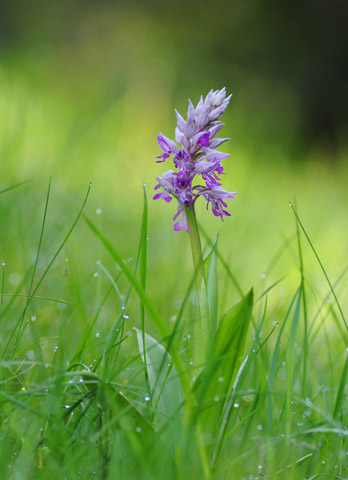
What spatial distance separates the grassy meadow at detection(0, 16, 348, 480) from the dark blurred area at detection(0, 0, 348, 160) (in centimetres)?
21

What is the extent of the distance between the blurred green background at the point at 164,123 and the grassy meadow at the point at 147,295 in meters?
0.02

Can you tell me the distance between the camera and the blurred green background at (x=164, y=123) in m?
2.78

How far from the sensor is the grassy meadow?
0.92 meters

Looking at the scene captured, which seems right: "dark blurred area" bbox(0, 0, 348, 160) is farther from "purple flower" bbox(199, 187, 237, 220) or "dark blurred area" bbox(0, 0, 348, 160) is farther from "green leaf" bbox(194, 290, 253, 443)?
"green leaf" bbox(194, 290, 253, 443)

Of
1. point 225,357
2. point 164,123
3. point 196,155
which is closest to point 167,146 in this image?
point 196,155

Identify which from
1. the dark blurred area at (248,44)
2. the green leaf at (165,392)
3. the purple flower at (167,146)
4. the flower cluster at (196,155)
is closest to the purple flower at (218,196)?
the flower cluster at (196,155)

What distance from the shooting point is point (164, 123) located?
5227mm

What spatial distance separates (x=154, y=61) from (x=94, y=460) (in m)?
6.33

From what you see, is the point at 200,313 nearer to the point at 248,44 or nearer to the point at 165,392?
the point at 165,392

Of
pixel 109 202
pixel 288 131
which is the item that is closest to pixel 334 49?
pixel 288 131

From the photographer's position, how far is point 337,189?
6184mm

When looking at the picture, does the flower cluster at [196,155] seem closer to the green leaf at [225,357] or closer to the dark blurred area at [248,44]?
the green leaf at [225,357]

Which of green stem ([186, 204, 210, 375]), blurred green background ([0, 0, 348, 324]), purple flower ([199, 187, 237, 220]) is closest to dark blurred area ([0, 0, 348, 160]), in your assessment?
blurred green background ([0, 0, 348, 324])

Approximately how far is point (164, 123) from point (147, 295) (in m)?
4.49
